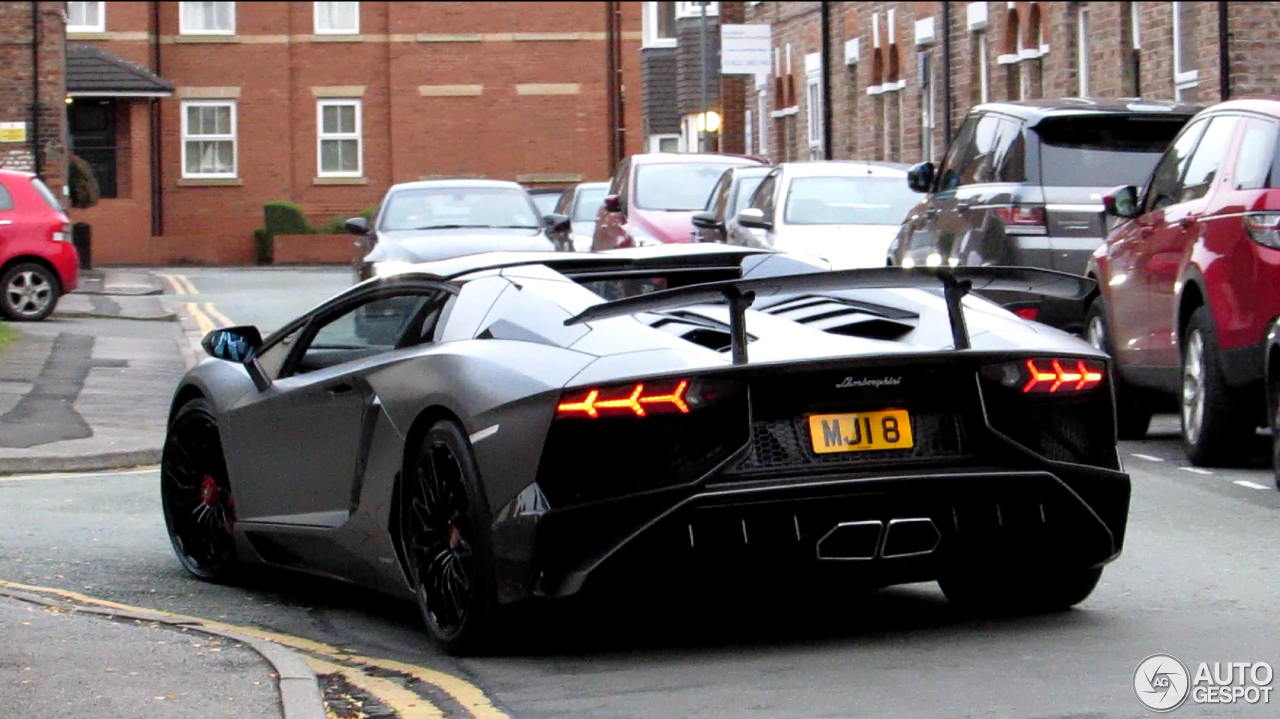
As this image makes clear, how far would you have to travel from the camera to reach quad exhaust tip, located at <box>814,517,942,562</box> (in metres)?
6.43

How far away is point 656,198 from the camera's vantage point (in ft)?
83.7

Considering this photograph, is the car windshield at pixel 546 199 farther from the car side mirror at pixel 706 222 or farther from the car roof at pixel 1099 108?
the car roof at pixel 1099 108

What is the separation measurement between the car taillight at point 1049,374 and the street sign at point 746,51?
29.8 metres

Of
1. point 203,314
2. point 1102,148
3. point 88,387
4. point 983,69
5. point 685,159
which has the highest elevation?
point 983,69

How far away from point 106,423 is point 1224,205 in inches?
300

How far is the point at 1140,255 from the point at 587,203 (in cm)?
2000

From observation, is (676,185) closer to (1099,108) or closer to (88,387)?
(88,387)

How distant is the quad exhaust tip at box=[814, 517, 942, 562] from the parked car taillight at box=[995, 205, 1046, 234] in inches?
321

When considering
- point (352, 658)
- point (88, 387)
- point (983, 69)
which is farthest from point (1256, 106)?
point (983, 69)

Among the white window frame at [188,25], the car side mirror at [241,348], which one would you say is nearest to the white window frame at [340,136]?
the white window frame at [188,25]

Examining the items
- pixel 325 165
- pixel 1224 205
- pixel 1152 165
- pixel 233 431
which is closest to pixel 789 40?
pixel 325 165

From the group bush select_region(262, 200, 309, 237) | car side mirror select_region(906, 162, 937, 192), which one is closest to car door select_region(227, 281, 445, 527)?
car side mirror select_region(906, 162, 937, 192)

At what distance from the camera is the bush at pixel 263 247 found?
174 feet

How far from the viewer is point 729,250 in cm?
779
